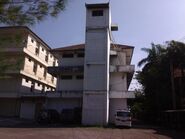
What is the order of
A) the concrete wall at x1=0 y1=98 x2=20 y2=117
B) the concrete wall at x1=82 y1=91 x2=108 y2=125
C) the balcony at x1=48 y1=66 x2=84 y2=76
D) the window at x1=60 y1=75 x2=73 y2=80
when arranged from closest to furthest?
the concrete wall at x1=82 y1=91 x2=108 y2=125
the balcony at x1=48 y1=66 x2=84 y2=76
the window at x1=60 y1=75 x2=73 y2=80
the concrete wall at x1=0 y1=98 x2=20 y2=117

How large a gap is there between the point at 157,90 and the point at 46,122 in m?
16.0

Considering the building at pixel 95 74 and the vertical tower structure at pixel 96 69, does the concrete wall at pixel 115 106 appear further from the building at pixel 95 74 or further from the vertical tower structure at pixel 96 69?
the vertical tower structure at pixel 96 69

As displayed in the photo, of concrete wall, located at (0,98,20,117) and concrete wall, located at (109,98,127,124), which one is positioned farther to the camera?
concrete wall, located at (0,98,20,117)

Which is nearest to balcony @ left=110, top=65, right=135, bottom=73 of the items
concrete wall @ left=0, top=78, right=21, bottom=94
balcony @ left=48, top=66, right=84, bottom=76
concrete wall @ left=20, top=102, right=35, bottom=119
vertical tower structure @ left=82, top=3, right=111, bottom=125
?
vertical tower structure @ left=82, top=3, right=111, bottom=125

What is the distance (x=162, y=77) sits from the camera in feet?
132

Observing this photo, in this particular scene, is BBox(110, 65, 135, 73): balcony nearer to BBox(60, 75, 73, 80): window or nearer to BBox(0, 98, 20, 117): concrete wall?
BBox(60, 75, 73, 80): window

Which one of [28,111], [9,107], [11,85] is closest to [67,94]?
[28,111]

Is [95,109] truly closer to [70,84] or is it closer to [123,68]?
[123,68]

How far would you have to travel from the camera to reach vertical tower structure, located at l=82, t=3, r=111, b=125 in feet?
113

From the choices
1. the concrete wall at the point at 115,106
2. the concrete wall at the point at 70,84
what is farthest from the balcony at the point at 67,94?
the concrete wall at the point at 115,106

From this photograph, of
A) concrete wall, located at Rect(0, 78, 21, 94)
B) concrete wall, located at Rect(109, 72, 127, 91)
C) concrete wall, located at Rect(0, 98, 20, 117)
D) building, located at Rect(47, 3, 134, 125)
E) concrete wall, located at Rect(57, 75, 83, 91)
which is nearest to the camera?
building, located at Rect(47, 3, 134, 125)

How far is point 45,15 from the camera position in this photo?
7.12 meters

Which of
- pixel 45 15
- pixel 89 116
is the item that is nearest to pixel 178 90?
pixel 89 116

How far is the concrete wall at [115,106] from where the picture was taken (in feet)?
125
